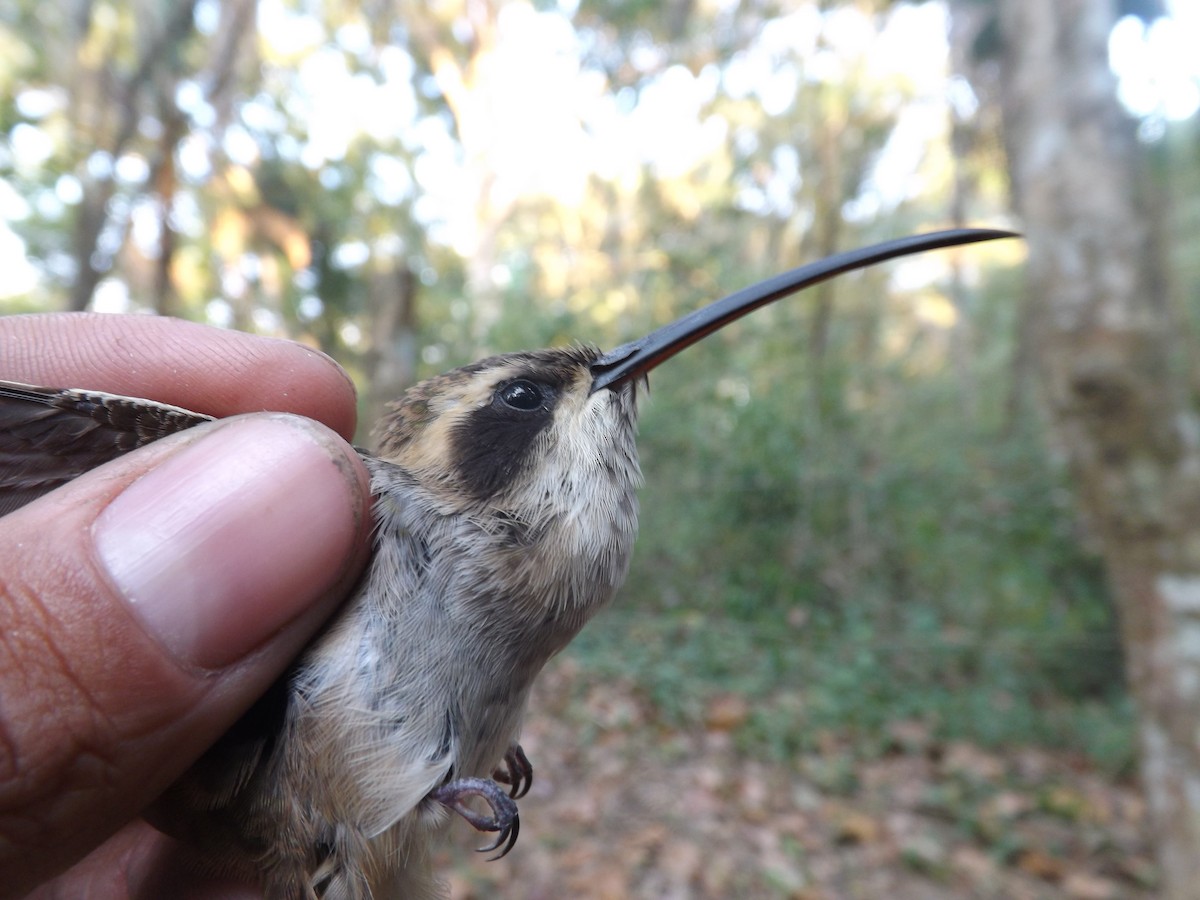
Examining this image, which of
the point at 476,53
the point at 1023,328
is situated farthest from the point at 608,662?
the point at 476,53

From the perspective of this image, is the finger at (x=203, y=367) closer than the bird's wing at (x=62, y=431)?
No

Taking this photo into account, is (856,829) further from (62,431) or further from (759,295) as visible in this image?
(62,431)

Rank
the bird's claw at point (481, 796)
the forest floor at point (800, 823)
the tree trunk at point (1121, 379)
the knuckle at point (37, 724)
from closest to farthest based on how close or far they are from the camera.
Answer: the knuckle at point (37, 724), the bird's claw at point (481, 796), the tree trunk at point (1121, 379), the forest floor at point (800, 823)

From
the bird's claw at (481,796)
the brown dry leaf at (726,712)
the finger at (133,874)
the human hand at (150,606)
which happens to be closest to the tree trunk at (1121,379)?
the brown dry leaf at (726,712)

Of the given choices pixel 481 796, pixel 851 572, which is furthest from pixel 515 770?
pixel 851 572

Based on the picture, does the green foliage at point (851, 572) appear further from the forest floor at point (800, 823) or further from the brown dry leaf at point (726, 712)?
the forest floor at point (800, 823)

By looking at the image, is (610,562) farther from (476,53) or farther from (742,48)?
(476,53)
